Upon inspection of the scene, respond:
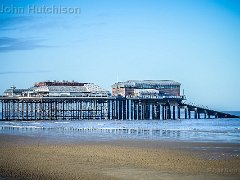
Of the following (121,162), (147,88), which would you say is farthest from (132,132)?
(147,88)

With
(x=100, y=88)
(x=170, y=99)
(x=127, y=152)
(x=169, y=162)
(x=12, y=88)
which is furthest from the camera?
(x=12, y=88)

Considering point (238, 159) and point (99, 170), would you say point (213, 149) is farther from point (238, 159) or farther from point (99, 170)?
point (99, 170)

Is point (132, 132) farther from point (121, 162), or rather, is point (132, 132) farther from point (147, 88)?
point (147, 88)

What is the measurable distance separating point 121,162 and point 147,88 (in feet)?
216

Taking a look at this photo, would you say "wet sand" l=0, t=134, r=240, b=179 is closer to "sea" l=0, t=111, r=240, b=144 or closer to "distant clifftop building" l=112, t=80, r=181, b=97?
"sea" l=0, t=111, r=240, b=144

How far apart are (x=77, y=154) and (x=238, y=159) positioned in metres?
6.59

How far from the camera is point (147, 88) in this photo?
8131cm

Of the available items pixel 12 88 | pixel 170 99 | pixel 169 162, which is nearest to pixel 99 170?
pixel 169 162

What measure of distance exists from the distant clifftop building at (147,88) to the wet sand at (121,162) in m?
57.8

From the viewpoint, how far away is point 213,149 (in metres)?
20.5

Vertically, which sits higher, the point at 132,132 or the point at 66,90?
the point at 66,90

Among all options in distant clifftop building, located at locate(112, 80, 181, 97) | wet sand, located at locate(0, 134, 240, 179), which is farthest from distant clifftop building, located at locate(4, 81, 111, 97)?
wet sand, located at locate(0, 134, 240, 179)

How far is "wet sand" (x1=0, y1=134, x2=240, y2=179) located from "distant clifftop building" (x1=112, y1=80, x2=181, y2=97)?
5777 centimetres

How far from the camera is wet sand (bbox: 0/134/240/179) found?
12.9 meters
